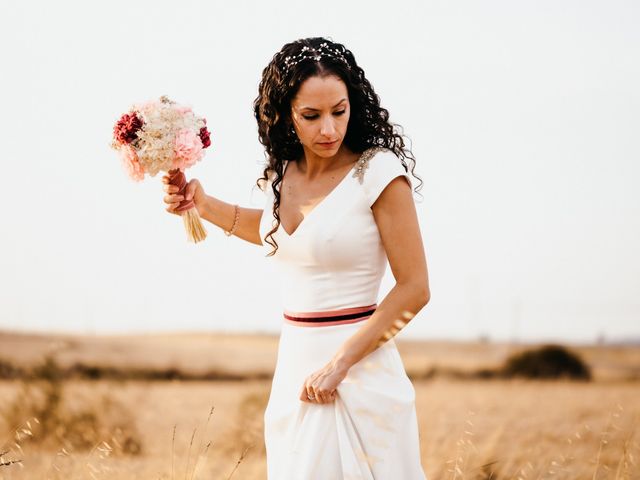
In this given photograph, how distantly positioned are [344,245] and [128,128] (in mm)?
1341

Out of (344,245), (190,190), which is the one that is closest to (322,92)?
(344,245)

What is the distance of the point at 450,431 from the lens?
794 centimetres

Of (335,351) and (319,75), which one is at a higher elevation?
(319,75)

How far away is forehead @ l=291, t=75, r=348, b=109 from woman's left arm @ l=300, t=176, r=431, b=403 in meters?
0.56

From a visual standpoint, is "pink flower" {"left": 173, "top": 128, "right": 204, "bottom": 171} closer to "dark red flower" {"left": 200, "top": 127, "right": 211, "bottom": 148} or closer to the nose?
"dark red flower" {"left": 200, "top": 127, "right": 211, "bottom": 148}

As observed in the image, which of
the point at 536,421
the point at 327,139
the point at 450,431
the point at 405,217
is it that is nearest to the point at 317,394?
the point at 405,217

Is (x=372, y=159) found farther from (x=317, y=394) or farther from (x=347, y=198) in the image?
(x=317, y=394)

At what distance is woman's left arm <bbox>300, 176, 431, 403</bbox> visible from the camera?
12.3ft

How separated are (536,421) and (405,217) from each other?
28.8 ft

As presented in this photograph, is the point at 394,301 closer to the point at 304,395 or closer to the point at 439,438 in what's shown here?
the point at 304,395

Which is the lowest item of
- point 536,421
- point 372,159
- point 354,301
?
point 536,421

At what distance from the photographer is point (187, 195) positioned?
14.9 ft

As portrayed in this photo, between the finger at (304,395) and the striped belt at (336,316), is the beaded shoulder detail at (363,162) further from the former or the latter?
the finger at (304,395)

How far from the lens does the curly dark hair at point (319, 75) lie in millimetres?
3984
